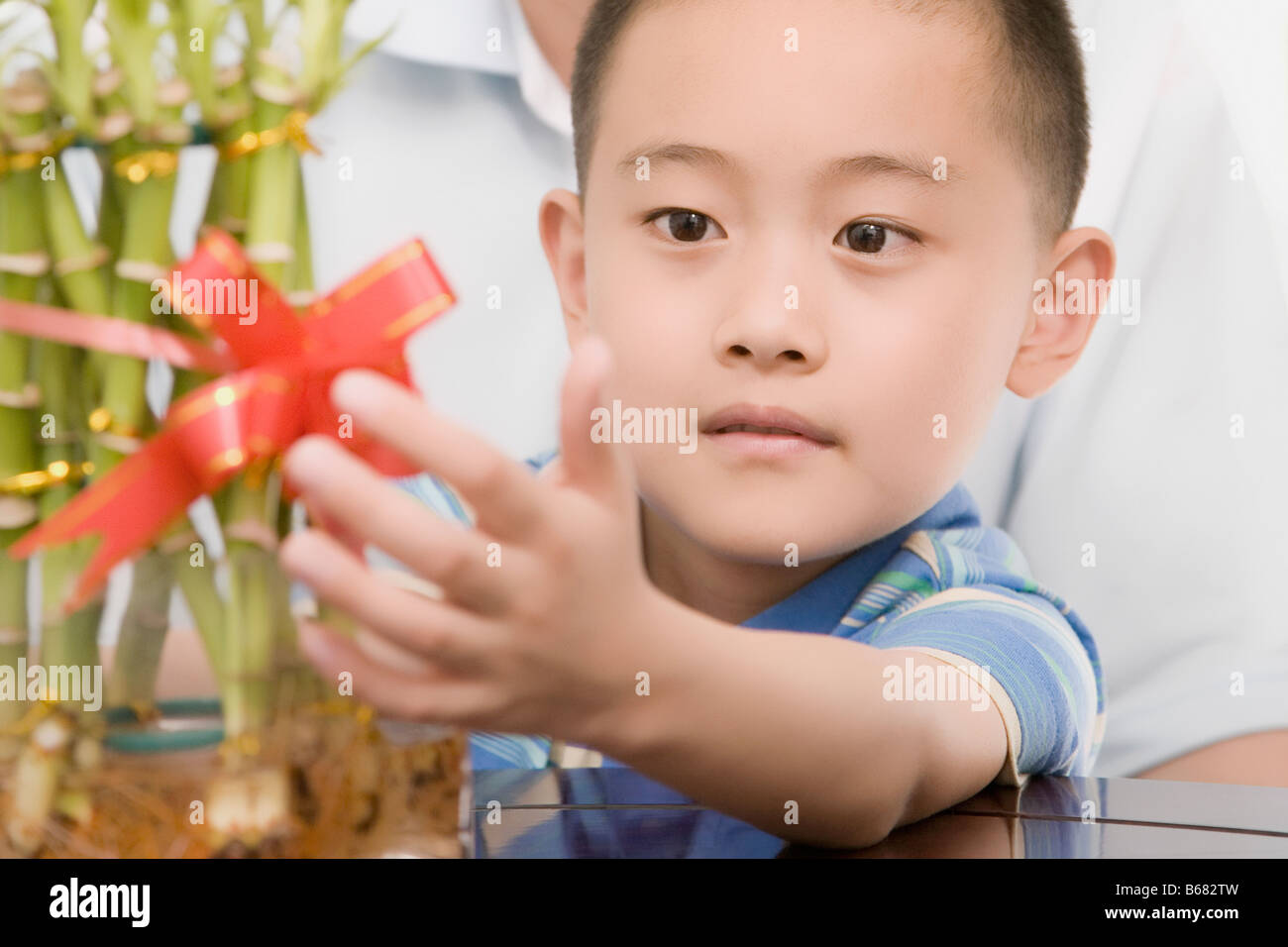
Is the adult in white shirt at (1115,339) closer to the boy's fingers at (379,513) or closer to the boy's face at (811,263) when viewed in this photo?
the boy's face at (811,263)

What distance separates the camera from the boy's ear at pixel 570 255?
629 millimetres

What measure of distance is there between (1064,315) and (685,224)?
21 centimetres

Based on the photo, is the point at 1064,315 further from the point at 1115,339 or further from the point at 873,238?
the point at 1115,339

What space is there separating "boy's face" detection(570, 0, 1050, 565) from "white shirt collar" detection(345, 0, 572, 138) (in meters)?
0.43

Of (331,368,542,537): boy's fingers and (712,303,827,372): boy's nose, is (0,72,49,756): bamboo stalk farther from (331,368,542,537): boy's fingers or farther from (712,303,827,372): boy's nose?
(712,303,827,372): boy's nose

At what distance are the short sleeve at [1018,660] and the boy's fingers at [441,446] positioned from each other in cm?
24

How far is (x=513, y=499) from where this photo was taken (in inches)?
9.5

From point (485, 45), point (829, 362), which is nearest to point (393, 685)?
point (829, 362)

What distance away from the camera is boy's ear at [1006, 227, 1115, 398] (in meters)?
0.60

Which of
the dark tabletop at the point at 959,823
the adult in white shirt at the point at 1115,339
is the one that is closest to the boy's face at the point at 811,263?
the dark tabletop at the point at 959,823

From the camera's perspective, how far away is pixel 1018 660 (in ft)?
1.51
